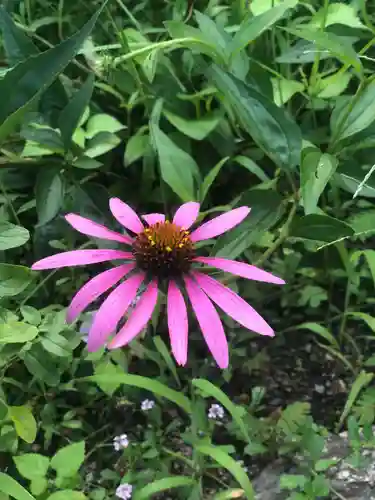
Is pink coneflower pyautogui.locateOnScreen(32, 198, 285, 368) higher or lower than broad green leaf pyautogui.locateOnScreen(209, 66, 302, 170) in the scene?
lower

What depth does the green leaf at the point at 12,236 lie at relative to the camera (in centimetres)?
61

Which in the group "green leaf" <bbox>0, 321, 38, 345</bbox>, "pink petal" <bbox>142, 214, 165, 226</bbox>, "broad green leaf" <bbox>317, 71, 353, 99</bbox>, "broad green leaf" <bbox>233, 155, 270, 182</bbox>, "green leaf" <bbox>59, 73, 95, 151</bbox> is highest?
"broad green leaf" <bbox>317, 71, 353, 99</bbox>

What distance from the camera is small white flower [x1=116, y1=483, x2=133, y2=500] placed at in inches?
27.4

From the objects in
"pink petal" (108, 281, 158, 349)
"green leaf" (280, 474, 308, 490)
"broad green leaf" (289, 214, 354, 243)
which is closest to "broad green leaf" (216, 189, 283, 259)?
"broad green leaf" (289, 214, 354, 243)

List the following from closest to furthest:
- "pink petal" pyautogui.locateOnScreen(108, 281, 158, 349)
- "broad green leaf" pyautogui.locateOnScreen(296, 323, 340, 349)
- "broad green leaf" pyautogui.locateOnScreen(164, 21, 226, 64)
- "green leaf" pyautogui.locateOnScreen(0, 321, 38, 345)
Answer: "pink petal" pyautogui.locateOnScreen(108, 281, 158, 349)
"green leaf" pyautogui.locateOnScreen(0, 321, 38, 345)
"broad green leaf" pyautogui.locateOnScreen(164, 21, 226, 64)
"broad green leaf" pyautogui.locateOnScreen(296, 323, 340, 349)

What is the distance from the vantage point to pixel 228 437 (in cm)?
81

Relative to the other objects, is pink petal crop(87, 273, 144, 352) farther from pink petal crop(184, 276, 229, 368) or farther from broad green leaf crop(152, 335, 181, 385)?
broad green leaf crop(152, 335, 181, 385)

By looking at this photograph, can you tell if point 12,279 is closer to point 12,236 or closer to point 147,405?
point 12,236

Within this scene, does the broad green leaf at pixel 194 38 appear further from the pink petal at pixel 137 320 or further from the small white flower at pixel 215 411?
the small white flower at pixel 215 411

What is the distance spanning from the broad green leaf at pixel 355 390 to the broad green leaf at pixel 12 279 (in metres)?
0.42

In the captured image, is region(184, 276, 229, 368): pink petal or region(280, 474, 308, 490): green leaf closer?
region(184, 276, 229, 368): pink petal

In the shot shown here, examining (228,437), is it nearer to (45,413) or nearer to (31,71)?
(45,413)

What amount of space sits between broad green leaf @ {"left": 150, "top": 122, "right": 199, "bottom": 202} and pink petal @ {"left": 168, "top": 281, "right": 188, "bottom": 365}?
22 centimetres

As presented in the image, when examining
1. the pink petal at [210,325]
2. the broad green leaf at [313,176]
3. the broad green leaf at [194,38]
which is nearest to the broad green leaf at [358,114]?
the broad green leaf at [313,176]
